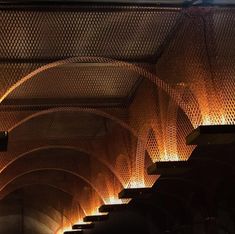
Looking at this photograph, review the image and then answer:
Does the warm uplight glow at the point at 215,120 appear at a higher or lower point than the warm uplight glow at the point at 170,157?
lower

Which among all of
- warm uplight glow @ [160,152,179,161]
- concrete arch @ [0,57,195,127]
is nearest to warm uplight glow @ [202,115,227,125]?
concrete arch @ [0,57,195,127]

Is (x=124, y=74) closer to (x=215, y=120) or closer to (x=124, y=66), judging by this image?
(x=124, y=66)

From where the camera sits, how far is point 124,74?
466 inches

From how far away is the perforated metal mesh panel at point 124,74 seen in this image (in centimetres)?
889

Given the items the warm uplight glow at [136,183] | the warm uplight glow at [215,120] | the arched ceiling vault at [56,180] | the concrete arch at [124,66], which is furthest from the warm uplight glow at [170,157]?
the arched ceiling vault at [56,180]

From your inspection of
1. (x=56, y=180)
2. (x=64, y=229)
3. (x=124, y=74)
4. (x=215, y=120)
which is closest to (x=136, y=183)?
(x=124, y=74)

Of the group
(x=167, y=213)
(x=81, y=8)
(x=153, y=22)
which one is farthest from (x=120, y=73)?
(x=167, y=213)

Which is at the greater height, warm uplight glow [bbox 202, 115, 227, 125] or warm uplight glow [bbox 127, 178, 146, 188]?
warm uplight glow [bbox 127, 178, 146, 188]

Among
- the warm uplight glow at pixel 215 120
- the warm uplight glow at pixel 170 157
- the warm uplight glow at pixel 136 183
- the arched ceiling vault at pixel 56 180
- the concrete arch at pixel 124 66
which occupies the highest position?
the arched ceiling vault at pixel 56 180

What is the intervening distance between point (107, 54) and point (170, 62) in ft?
3.89

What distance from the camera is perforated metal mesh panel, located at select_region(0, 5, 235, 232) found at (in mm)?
8891

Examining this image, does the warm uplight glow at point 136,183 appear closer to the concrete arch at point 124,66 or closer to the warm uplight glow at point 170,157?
Result: the warm uplight glow at point 170,157

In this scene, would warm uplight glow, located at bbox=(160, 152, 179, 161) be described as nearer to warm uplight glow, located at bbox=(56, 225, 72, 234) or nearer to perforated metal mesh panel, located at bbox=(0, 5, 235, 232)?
perforated metal mesh panel, located at bbox=(0, 5, 235, 232)

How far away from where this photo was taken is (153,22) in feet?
30.6
